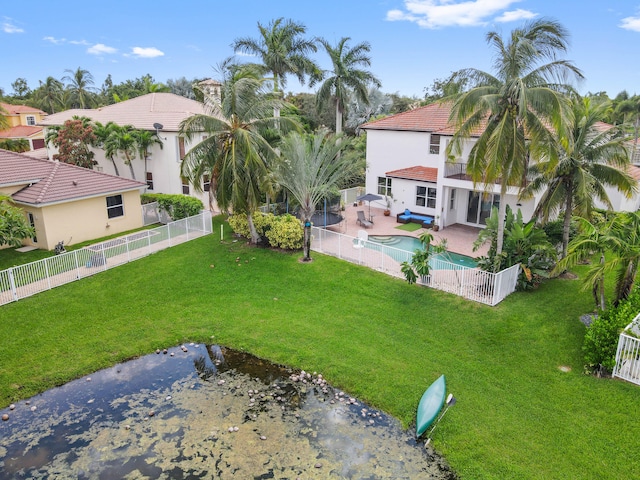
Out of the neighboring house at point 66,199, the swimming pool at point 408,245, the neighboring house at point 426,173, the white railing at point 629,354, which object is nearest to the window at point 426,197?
the neighboring house at point 426,173

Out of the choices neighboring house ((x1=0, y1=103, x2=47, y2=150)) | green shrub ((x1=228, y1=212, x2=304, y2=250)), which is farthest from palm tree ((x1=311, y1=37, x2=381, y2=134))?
neighboring house ((x1=0, y1=103, x2=47, y2=150))

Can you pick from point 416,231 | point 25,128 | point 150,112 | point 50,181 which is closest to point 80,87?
point 25,128

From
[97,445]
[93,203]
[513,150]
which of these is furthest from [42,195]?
[513,150]

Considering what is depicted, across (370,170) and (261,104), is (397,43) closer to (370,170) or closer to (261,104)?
(370,170)

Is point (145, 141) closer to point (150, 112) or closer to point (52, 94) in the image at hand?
point (150, 112)

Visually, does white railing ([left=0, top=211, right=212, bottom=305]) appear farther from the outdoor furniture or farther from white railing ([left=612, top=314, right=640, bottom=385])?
white railing ([left=612, top=314, right=640, bottom=385])

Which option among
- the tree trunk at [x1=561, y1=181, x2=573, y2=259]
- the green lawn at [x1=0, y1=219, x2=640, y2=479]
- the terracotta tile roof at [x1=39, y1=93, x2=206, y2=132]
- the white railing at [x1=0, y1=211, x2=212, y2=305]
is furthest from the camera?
the terracotta tile roof at [x1=39, y1=93, x2=206, y2=132]

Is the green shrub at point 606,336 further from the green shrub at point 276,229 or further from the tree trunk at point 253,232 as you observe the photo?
the tree trunk at point 253,232
